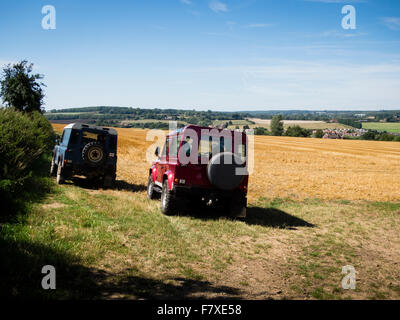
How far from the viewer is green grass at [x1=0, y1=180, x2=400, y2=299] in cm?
470

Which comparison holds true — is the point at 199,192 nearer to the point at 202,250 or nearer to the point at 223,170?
the point at 223,170

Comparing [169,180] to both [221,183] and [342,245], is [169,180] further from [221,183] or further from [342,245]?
[342,245]

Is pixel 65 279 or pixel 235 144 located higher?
pixel 235 144

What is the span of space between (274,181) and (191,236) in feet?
41.7

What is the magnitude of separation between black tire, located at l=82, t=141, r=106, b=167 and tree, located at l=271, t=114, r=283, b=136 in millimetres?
97050

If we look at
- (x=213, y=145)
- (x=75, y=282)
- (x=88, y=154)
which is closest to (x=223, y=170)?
(x=213, y=145)

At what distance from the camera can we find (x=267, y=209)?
39.6 ft

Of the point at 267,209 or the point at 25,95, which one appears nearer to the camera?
the point at 267,209

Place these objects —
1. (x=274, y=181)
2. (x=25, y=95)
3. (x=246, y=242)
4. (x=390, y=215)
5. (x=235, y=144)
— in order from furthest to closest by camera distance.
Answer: (x=25, y=95) < (x=274, y=181) < (x=390, y=215) < (x=235, y=144) < (x=246, y=242)

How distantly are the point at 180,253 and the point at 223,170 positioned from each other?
122 inches

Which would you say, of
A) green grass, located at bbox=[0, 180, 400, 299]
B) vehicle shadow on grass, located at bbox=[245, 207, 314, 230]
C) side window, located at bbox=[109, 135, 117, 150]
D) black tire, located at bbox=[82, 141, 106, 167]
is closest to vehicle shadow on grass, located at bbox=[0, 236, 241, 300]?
green grass, located at bbox=[0, 180, 400, 299]

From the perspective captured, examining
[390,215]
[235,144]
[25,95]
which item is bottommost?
[390,215]

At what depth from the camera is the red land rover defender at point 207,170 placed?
29.2 feet
